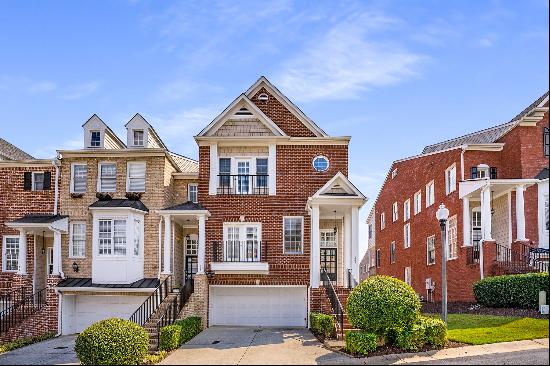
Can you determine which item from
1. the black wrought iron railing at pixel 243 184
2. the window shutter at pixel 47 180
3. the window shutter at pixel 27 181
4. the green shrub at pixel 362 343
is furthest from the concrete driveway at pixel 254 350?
the window shutter at pixel 27 181

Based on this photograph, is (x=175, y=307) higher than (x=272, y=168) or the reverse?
the reverse

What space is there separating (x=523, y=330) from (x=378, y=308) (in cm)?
477

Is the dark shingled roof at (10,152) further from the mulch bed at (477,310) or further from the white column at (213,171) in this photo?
the mulch bed at (477,310)

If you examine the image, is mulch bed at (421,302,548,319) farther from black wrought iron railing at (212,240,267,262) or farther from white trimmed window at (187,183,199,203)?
white trimmed window at (187,183,199,203)

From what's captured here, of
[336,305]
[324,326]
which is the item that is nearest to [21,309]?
[336,305]

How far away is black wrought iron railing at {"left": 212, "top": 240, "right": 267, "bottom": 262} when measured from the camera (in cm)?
2897

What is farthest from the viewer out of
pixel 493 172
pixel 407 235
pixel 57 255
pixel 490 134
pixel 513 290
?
pixel 407 235

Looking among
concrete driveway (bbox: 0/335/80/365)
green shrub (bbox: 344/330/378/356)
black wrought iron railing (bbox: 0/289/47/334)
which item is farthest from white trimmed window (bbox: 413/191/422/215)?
black wrought iron railing (bbox: 0/289/47/334)

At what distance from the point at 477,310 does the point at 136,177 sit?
49.7 ft

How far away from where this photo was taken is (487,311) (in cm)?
2453

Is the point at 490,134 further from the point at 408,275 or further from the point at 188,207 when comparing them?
the point at 188,207

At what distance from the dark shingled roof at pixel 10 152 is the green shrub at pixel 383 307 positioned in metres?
20.2

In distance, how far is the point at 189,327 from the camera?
24375 mm

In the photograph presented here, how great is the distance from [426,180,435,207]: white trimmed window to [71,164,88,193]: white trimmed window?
1745 centimetres
